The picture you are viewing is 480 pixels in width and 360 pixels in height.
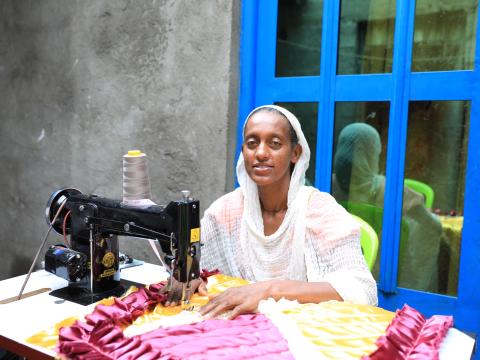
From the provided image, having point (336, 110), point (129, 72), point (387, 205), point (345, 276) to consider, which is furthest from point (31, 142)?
point (345, 276)

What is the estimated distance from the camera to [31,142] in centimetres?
395

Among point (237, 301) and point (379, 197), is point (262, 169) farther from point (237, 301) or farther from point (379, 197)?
point (379, 197)

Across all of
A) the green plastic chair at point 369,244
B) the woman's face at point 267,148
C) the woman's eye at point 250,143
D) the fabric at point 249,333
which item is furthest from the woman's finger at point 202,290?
the green plastic chair at point 369,244

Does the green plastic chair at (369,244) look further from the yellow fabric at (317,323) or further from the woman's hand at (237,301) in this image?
the woman's hand at (237,301)

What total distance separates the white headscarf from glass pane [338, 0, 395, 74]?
2.92 feet

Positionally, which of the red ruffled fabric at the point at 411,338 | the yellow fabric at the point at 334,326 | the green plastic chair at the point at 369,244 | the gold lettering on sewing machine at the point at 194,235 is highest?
the gold lettering on sewing machine at the point at 194,235

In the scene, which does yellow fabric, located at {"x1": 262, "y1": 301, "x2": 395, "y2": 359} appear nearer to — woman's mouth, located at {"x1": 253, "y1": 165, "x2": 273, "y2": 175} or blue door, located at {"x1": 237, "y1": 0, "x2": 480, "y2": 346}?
woman's mouth, located at {"x1": 253, "y1": 165, "x2": 273, "y2": 175}

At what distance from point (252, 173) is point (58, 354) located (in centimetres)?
102

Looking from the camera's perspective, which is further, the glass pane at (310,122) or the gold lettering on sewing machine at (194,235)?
the glass pane at (310,122)

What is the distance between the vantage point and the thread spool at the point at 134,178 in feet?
A: 4.88

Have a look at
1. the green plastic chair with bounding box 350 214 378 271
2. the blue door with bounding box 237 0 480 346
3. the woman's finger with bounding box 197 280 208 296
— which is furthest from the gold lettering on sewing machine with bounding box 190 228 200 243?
the blue door with bounding box 237 0 480 346

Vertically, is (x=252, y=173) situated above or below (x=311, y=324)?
above

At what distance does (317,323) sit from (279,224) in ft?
2.63

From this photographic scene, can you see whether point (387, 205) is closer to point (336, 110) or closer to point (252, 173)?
point (336, 110)
